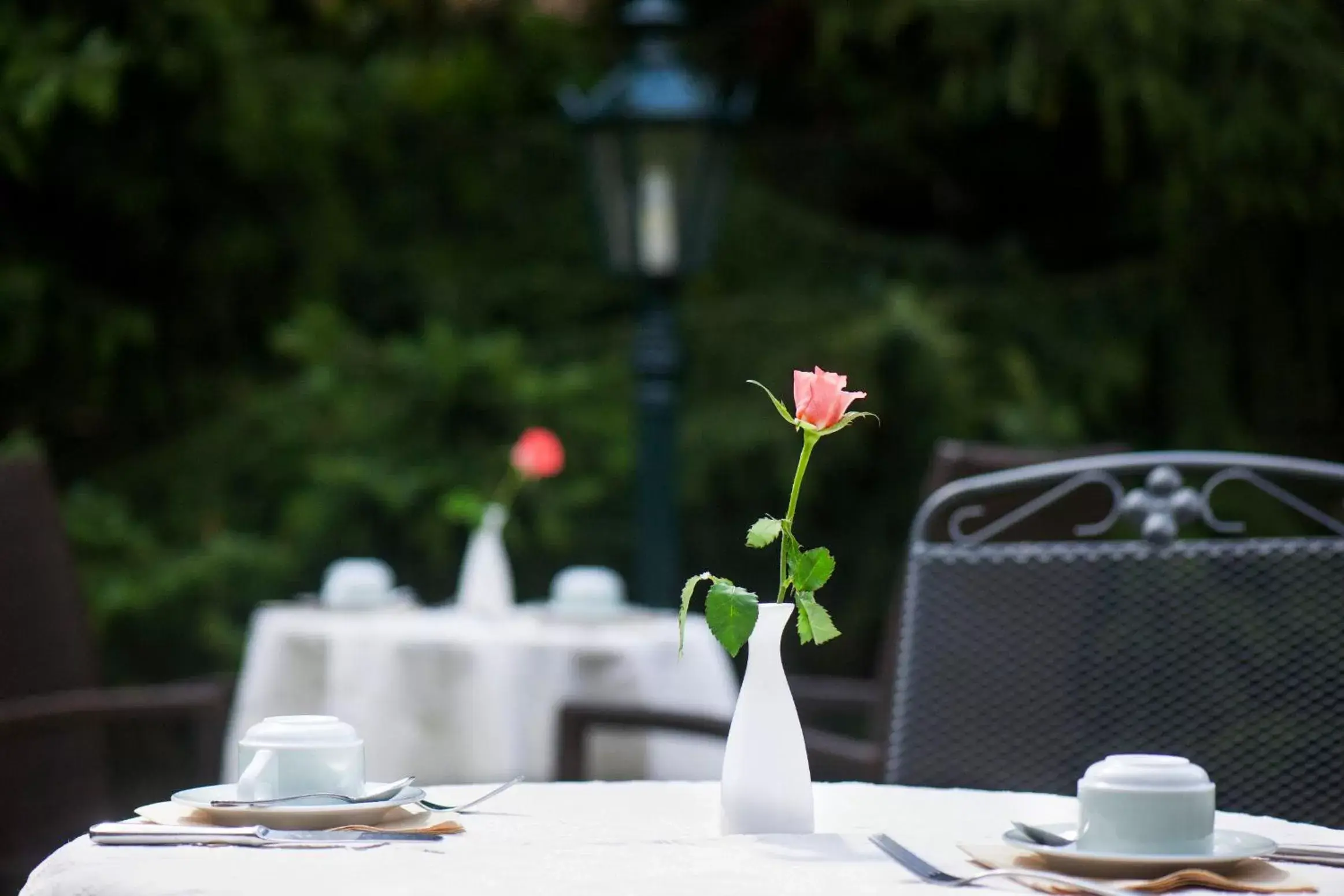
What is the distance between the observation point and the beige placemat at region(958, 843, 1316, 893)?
1.05 metres

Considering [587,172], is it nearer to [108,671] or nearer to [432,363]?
[432,363]

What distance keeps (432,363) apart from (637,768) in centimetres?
255

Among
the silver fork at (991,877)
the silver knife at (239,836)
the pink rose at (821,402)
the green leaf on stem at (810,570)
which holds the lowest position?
the silver knife at (239,836)

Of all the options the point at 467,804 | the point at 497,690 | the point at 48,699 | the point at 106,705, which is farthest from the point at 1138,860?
the point at 497,690

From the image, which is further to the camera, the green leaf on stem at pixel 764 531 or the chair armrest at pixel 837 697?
the chair armrest at pixel 837 697

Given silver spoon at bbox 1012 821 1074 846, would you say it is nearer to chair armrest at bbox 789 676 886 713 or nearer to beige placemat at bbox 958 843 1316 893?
beige placemat at bbox 958 843 1316 893

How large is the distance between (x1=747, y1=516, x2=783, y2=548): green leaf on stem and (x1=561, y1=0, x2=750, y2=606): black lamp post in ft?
9.70

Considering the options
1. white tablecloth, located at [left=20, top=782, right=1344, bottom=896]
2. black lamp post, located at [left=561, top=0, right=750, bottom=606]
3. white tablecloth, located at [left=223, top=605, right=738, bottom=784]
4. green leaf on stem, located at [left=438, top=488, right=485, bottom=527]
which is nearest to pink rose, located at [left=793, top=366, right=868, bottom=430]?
white tablecloth, located at [left=20, top=782, right=1344, bottom=896]

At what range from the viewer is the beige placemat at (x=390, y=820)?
48.6 inches

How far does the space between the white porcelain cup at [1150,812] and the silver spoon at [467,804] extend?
1.40 feet

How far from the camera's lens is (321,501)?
563 centimetres

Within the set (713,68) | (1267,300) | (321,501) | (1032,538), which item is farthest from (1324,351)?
(1032,538)

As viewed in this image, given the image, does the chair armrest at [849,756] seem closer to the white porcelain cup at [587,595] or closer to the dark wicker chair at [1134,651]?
the dark wicker chair at [1134,651]

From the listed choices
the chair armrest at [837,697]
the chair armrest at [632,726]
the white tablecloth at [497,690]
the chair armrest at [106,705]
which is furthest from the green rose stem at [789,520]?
the white tablecloth at [497,690]
